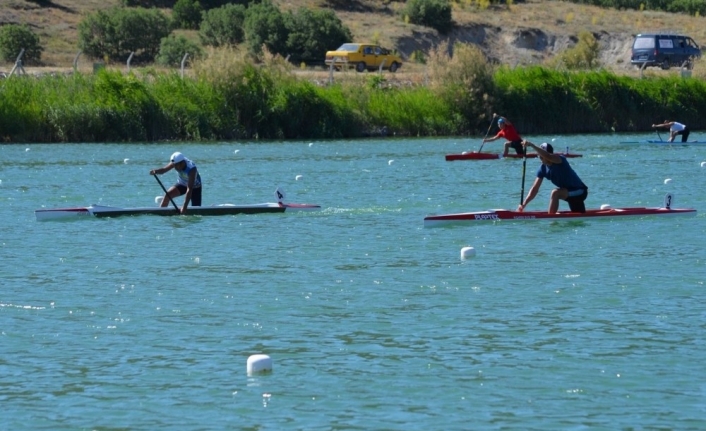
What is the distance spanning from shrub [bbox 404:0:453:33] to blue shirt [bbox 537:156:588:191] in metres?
57.0

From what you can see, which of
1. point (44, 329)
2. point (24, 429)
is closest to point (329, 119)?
point (44, 329)

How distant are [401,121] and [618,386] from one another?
40221 mm

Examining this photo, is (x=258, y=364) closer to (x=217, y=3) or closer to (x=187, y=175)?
(x=187, y=175)

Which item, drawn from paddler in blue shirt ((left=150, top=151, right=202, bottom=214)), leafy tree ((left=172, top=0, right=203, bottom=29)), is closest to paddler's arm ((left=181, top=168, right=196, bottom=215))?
paddler in blue shirt ((left=150, top=151, right=202, bottom=214))

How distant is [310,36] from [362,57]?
6322 mm

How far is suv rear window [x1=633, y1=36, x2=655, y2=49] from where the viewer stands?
2657 inches

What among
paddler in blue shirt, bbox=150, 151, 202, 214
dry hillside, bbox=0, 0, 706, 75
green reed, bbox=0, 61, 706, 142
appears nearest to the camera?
paddler in blue shirt, bbox=150, 151, 202, 214

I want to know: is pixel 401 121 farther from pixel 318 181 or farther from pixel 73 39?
pixel 73 39

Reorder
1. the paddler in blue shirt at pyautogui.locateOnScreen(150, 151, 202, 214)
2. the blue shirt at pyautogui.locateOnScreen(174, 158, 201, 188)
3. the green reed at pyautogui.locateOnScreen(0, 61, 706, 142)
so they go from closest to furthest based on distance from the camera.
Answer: the paddler in blue shirt at pyautogui.locateOnScreen(150, 151, 202, 214)
the blue shirt at pyautogui.locateOnScreen(174, 158, 201, 188)
the green reed at pyautogui.locateOnScreen(0, 61, 706, 142)

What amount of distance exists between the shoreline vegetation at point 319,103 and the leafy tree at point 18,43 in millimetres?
13657

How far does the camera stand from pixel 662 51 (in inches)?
2653

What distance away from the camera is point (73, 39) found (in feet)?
230

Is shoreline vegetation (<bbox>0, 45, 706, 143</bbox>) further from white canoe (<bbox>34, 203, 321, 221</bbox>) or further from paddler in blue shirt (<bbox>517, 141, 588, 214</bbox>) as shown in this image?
paddler in blue shirt (<bbox>517, 141, 588, 214</bbox>)

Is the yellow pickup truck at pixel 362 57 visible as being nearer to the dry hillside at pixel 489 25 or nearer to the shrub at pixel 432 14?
the dry hillside at pixel 489 25
